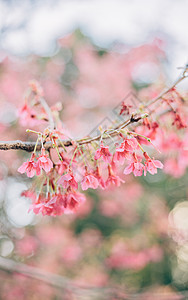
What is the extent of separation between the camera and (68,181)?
1127 millimetres

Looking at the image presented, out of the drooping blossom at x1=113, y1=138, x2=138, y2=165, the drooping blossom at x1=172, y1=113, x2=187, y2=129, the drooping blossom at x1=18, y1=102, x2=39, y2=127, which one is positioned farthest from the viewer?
the drooping blossom at x1=18, y1=102, x2=39, y2=127

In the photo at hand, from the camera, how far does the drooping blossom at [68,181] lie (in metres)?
1.09

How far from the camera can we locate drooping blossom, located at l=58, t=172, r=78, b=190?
109 centimetres

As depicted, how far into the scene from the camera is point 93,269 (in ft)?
15.8

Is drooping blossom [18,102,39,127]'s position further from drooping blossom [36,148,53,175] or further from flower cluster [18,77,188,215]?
drooping blossom [36,148,53,175]

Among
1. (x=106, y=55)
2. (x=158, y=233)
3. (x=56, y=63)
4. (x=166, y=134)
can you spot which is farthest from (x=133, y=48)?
(x=166, y=134)

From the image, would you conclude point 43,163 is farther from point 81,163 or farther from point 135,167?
point 135,167

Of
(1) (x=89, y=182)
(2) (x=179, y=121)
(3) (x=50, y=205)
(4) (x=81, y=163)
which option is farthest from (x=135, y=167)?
(2) (x=179, y=121)

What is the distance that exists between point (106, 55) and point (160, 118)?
5.62 metres

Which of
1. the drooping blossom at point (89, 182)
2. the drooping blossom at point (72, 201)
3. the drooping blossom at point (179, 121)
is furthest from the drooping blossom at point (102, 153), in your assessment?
the drooping blossom at point (179, 121)

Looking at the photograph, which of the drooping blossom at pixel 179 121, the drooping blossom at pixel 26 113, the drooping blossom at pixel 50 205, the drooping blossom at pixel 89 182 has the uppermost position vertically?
the drooping blossom at pixel 26 113

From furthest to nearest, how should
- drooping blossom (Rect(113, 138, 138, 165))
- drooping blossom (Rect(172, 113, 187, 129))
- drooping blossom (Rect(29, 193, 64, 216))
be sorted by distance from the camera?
drooping blossom (Rect(172, 113, 187, 129)) < drooping blossom (Rect(29, 193, 64, 216)) < drooping blossom (Rect(113, 138, 138, 165))

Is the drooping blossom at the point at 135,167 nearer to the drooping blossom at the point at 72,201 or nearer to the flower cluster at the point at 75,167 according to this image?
the flower cluster at the point at 75,167

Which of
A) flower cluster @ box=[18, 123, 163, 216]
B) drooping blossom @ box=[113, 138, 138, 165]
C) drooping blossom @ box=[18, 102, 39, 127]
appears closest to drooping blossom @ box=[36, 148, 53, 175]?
flower cluster @ box=[18, 123, 163, 216]
